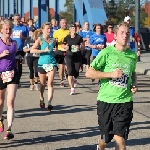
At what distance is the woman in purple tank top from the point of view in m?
7.86

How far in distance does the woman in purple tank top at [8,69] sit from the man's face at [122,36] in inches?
90.9

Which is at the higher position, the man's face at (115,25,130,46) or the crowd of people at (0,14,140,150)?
the man's face at (115,25,130,46)

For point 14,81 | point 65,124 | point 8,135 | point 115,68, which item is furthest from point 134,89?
point 65,124

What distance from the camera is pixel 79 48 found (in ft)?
44.7

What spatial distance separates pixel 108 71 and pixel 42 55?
15.8 ft

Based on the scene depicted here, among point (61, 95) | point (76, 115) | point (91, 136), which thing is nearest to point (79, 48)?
point (61, 95)

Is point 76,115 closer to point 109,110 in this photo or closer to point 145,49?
point 109,110

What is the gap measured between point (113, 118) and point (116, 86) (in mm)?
371

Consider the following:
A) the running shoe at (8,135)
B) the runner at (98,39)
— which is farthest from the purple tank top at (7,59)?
the runner at (98,39)

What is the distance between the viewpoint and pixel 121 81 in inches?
239

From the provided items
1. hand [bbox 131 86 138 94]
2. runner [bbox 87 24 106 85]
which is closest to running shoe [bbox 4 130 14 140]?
hand [bbox 131 86 138 94]

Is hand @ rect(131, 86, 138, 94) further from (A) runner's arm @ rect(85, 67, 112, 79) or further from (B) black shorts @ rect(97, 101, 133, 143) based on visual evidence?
(A) runner's arm @ rect(85, 67, 112, 79)

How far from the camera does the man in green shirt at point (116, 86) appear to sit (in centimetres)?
602

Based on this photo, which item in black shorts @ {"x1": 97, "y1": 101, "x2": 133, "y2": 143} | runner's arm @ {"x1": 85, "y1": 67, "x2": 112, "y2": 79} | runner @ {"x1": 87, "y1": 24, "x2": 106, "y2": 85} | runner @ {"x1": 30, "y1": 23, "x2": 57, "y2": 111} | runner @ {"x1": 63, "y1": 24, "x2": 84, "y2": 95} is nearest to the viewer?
runner's arm @ {"x1": 85, "y1": 67, "x2": 112, "y2": 79}
